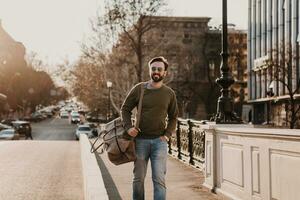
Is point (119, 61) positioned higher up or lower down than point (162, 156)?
higher up

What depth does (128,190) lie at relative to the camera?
1085 cm

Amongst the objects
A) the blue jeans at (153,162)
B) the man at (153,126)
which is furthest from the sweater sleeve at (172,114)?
the blue jeans at (153,162)

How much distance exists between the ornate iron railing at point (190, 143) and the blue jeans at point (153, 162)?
6.89m

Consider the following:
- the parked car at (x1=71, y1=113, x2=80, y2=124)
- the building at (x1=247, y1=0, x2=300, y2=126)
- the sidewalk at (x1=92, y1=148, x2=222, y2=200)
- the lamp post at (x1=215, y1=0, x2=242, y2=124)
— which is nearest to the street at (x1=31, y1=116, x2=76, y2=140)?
the parked car at (x1=71, y1=113, x2=80, y2=124)

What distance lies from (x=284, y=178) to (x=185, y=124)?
10.2 metres

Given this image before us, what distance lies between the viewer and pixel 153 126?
7156 mm

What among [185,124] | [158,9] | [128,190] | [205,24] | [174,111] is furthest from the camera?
[205,24]

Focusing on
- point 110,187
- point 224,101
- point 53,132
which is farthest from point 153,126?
point 53,132

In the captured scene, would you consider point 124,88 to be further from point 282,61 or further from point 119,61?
point 282,61

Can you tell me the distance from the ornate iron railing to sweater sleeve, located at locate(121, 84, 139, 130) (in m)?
6.94

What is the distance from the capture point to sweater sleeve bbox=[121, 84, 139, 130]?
7.21 m

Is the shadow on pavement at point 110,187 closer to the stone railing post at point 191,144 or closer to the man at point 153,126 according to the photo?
the stone railing post at point 191,144

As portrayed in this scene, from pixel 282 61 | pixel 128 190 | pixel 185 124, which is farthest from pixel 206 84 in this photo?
pixel 128 190

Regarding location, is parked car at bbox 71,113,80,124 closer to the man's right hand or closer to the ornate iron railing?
the ornate iron railing
